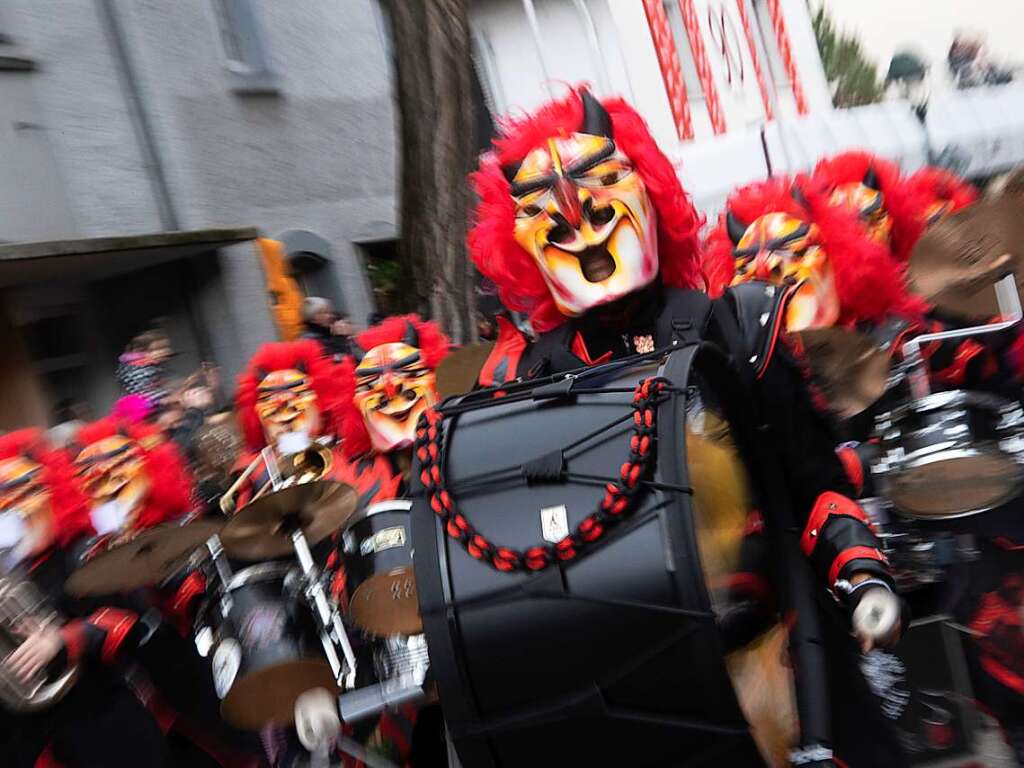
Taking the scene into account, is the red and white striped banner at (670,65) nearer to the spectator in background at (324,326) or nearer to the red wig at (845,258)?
the spectator in background at (324,326)

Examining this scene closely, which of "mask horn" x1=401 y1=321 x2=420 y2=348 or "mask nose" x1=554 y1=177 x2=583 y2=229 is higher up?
"mask nose" x1=554 y1=177 x2=583 y2=229

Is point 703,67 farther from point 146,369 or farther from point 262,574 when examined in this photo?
point 262,574

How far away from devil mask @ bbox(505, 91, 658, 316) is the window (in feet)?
27.9

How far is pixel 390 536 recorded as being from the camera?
140 inches

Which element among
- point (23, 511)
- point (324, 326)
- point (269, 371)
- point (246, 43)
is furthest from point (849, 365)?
point (246, 43)

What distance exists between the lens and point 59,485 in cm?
405

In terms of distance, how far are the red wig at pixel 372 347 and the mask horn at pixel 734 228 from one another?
126 cm

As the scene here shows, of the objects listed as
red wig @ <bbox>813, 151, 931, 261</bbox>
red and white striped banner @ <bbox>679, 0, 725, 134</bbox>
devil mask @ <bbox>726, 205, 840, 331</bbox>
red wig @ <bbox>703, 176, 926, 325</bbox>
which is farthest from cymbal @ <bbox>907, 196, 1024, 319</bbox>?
red and white striped banner @ <bbox>679, 0, 725, 134</bbox>

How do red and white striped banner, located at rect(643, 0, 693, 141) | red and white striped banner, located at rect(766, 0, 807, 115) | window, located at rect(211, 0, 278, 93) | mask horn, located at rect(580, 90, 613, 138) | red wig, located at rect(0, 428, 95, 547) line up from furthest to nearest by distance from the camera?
red and white striped banner, located at rect(766, 0, 807, 115) → red and white striped banner, located at rect(643, 0, 693, 141) → window, located at rect(211, 0, 278, 93) → red wig, located at rect(0, 428, 95, 547) → mask horn, located at rect(580, 90, 613, 138)

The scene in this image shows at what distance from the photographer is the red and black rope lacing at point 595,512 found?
2129mm

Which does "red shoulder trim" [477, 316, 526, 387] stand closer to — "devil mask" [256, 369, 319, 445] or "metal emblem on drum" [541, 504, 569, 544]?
"metal emblem on drum" [541, 504, 569, 544]

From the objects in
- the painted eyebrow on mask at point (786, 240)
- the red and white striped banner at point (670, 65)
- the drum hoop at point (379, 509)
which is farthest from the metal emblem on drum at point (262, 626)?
the red and white striped banner at point (670, 65)

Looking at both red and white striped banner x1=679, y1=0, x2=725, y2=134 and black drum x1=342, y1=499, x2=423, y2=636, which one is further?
red and white striped banner x1=679, y1=0, x2=725, y2=134

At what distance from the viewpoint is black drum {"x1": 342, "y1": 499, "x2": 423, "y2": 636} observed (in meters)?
3.34
